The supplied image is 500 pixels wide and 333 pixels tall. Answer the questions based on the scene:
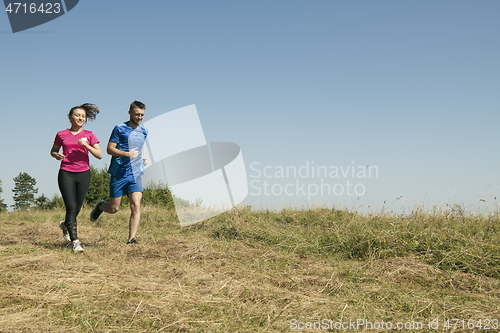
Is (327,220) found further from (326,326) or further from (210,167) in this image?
(326,326)

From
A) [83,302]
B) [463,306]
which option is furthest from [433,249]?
[83,302]

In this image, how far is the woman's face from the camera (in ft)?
20.1

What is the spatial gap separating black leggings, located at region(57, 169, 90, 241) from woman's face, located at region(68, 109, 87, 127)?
2.59 feet

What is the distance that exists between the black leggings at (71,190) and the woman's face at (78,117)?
0.79 metres

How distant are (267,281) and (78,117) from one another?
13.2 feet

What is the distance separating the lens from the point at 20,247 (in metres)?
6.38

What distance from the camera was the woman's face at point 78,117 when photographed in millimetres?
6118

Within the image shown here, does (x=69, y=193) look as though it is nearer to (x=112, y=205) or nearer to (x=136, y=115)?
(x=112, y=205)

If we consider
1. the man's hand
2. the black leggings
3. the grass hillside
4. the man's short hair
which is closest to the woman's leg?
the black leggings

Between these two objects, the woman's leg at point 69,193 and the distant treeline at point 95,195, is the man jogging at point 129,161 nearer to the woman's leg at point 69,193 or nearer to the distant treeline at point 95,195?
the woman's leg at point 69,193

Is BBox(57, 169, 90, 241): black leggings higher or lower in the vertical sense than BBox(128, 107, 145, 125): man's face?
lower

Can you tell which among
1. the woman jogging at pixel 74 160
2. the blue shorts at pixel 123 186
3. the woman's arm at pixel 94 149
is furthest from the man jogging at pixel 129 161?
the woman jogging at pixel 74 160

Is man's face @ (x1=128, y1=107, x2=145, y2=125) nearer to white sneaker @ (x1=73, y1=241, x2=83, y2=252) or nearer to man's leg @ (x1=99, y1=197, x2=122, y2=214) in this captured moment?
man's leg @ (x1=99, y1=197, x2=122, y2=214)

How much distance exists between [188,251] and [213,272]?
4.22 feet
